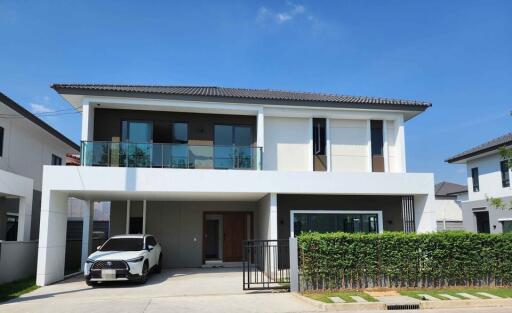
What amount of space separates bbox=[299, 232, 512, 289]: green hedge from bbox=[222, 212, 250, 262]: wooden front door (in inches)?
296

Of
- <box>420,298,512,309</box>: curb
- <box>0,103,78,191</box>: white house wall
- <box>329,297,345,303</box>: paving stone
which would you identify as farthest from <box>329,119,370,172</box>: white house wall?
<box>0,103,78,191</box>: white house wall

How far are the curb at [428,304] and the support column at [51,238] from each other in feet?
27.5

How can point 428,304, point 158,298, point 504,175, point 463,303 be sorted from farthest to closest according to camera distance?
point 504,175
point 158,298
point 463,303
point 428,304

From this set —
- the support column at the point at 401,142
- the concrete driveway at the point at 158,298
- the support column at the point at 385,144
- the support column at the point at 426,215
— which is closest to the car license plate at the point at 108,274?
the concrete driveway at the point at 158,298

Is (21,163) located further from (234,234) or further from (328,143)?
(328,143)

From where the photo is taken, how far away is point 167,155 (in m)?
16.2

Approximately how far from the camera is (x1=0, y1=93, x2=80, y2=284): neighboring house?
15321 millimetres

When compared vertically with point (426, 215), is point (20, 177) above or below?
above

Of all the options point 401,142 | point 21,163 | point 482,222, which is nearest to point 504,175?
point 482,222

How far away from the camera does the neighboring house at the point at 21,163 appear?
16.5m

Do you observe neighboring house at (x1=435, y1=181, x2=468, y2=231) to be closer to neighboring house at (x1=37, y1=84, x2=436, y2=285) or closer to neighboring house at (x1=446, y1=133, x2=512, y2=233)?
neighboring house at (x1=446, y1=133, x2=512, y2=233)

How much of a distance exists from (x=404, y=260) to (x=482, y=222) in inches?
629

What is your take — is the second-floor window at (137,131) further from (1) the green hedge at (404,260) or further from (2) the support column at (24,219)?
(1) the green hedge at (404,260)

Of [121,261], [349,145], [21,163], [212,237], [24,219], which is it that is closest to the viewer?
[121,261]
